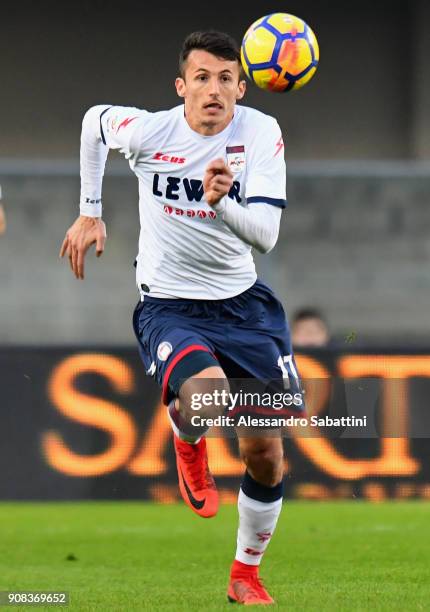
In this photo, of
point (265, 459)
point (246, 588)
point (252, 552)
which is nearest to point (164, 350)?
point (265, 459)

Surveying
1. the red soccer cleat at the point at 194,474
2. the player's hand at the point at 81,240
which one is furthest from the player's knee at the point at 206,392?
the player's hand at the point at 81,240

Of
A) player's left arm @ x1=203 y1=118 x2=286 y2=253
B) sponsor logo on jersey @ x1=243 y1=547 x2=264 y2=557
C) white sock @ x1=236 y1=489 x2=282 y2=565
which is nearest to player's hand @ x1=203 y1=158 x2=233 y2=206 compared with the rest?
player's left arm @ x1=203 y1=118 x2=286 y2=253

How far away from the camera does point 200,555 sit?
8.62m

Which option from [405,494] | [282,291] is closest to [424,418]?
[405,494]

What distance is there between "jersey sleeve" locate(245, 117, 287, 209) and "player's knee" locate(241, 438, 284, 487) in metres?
1.03

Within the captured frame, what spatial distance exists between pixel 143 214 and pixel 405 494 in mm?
5121

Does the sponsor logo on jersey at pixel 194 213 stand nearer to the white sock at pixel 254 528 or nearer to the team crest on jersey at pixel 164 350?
the team crest on jersey at pixel 164 350

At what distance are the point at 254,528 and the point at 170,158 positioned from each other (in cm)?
168

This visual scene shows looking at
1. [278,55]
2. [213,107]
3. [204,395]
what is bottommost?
[204,395]

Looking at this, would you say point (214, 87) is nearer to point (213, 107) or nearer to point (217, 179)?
point (213, 107)

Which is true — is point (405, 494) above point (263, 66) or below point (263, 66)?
below

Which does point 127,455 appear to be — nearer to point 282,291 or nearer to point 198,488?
point 282,291

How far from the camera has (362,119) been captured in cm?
1858

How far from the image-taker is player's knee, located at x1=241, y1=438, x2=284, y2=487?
6582 millimetres
